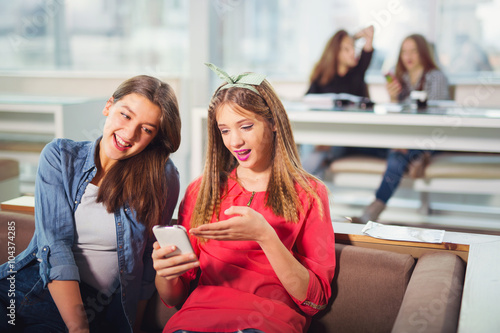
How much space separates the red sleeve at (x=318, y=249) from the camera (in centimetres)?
132

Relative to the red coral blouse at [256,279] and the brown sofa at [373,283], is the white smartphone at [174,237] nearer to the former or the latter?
the red coral blouse at [256,279]

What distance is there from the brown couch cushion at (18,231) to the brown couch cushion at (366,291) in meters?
0.90

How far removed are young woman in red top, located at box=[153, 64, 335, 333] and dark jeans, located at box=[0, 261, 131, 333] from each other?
0.64 ft

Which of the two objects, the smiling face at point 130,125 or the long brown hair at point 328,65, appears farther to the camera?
the long brown hair at point 328,65

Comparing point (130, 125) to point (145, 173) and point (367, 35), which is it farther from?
point (367, 35)

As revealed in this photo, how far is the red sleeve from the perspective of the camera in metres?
→ 1.32

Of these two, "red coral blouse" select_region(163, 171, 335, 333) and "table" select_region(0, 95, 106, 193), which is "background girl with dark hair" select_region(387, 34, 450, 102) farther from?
"red coral blouse" select_region(163, 171, 335, 333)

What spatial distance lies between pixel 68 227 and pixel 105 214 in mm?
98

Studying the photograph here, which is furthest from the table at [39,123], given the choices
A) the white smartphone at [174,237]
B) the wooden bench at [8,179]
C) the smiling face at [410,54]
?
the white smartphone at [174,237]

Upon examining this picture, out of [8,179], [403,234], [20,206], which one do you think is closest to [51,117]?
[8,179]

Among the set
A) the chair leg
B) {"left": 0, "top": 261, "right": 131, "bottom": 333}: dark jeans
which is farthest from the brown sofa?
the chair leg

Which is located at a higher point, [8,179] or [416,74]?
[416,74]

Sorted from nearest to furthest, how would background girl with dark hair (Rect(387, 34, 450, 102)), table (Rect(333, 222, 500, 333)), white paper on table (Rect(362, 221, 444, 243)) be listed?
table (Rect(333, 222, 500, 333)) → white paper on table (Rect(362, 221, 444, 243)) → background girl with dark hair (Rect(387, 34, 450, 102))

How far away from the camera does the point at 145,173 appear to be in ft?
4.70
